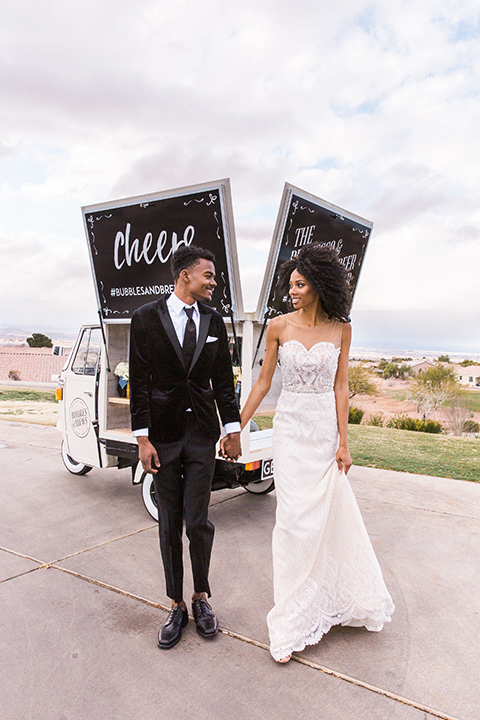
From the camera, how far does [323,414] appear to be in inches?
110

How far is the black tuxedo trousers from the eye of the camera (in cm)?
269

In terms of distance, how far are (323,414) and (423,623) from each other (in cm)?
136

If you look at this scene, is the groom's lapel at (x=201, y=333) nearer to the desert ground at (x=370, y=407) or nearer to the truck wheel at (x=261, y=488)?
the truck wheel at (x=261, y=488)

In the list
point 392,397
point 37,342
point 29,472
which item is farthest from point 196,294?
point 37,342

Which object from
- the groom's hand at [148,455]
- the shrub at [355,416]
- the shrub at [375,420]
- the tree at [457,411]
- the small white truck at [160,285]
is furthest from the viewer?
the tree at [457,411]

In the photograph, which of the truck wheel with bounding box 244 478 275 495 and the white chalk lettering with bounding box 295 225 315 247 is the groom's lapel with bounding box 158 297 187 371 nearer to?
the white chalk lettering with bounding box 295 225 315 247

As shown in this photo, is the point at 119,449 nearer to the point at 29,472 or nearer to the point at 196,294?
the point at 29,472

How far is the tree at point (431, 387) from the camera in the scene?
75.0 feet

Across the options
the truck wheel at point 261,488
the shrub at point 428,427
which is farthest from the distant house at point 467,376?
the truck wheel at point 261,488

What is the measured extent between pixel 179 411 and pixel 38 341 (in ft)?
159

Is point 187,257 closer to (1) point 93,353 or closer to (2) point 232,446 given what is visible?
(2) point 232,446

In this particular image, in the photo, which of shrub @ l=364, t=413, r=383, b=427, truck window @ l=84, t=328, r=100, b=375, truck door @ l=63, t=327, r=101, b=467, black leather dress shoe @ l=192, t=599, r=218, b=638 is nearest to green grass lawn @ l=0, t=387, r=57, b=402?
shrub @ l=364, t=413, r=383, b=427

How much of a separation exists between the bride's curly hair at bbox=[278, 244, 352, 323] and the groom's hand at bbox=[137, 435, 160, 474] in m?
1.19

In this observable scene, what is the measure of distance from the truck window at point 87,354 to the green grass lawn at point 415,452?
183cm
